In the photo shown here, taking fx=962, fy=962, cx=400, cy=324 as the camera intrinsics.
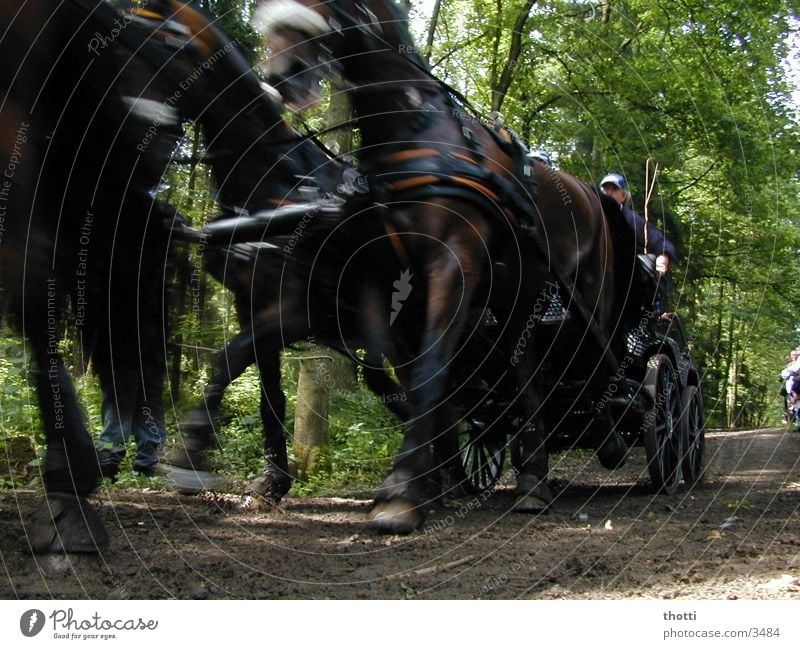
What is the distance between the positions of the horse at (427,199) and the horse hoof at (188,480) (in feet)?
2.50

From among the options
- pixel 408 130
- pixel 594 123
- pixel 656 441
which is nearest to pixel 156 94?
pixel 408 130

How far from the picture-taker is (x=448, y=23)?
18.5 ft

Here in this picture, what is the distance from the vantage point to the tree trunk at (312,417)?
239 inches

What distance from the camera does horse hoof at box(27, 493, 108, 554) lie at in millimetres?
3301

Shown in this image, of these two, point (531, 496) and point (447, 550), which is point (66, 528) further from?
point (531, 496)

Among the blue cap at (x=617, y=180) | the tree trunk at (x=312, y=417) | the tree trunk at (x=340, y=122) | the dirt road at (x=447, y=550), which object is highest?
the tree trunk at (x=340, y=122)

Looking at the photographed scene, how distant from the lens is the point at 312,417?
6.31 meters

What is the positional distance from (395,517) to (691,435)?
3188mm

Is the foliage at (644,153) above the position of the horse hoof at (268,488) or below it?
above

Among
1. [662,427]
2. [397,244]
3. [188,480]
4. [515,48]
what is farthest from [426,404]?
[662,427]

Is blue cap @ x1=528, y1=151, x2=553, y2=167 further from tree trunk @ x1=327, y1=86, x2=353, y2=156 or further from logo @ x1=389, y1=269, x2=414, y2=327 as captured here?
tree trunk @ x1=327, y1=86, x2=353, y2=156

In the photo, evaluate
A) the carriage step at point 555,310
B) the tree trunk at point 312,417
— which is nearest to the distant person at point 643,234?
the carriage step at point 555,310
